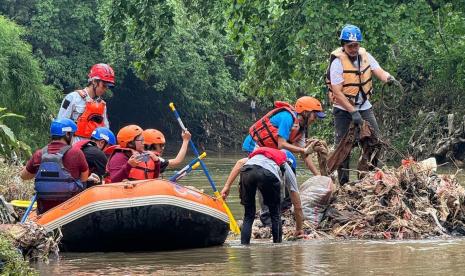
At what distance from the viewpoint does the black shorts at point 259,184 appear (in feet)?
40.1

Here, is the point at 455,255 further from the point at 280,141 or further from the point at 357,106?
the point at 357,106

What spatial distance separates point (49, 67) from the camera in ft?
144

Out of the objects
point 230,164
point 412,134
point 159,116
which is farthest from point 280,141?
point 159,116

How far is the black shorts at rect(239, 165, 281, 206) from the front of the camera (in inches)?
481

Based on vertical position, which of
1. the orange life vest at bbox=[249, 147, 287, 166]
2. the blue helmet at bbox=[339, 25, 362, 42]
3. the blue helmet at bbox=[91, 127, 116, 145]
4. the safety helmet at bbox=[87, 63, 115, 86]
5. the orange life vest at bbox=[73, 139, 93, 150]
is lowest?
the orange life vest at bbox=[249, 147, 287, 166]

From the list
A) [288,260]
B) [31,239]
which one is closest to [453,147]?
[288,260]

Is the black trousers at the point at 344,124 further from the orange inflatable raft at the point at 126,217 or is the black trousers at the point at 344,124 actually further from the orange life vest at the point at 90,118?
the orange life vest at the point at 90,118

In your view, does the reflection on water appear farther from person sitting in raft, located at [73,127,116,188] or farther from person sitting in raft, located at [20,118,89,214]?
person sitting in raft, located at [73,127,116,188]

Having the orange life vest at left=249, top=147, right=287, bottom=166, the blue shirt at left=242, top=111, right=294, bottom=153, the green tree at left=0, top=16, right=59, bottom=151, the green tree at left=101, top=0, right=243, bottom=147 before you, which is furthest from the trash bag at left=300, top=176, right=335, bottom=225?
the green tree at left=101, top=0, right=243, bottom=147

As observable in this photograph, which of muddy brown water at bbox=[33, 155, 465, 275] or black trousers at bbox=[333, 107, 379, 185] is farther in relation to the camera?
black trousers at bbox=[333, 107, 379, 185]

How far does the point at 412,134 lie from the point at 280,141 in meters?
15.9

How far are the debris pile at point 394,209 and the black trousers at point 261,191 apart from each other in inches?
26.5

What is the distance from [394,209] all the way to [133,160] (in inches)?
110

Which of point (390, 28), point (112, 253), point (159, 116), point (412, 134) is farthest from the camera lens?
point (159, 116)
